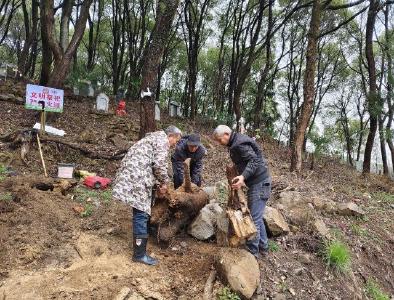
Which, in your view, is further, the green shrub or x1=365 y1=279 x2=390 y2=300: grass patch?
x1=365 y1=279 x2=390 y2=300: grass patch

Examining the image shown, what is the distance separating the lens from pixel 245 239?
4.79 meters

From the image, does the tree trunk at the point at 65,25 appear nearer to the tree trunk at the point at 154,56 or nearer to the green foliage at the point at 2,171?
the tree trunk at the point at 154,56

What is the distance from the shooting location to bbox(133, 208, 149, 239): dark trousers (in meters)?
4.61

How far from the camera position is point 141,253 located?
461 centimetres

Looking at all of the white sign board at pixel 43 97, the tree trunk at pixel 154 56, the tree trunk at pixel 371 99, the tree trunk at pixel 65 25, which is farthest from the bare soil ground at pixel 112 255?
the tree trunk at pixel 371 99

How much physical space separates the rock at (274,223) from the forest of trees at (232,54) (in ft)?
10.5

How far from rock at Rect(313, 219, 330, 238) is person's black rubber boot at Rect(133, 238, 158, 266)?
9.65 ft

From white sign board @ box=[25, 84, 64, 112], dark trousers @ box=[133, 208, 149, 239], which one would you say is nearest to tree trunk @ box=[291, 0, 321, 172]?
white sign board @ box=[25, 84, 64, 112]

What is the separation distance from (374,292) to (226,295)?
2961mm

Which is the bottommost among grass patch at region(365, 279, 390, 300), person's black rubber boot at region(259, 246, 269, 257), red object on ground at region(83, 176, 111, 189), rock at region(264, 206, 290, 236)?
grass patch at region(365, 279, 390, 300)

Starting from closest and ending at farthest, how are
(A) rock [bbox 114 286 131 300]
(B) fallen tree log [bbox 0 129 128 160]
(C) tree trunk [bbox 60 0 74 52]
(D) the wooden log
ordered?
1. (A) rock [bbox 114 286 131 300]
2. (D) the wooden log
3. (B) fallen tree log [bbox 0 129 128 160]
4. (C) tree trunk [bbox 60 0 74 52]

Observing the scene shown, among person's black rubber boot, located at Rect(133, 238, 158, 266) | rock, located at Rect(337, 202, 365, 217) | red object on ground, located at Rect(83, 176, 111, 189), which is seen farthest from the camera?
rock, located at Rect(337, 202, 365, 217)

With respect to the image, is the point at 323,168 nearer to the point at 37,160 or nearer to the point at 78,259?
the point at 37,160

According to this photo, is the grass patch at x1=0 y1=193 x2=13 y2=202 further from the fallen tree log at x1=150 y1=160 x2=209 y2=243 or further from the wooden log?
the wooden log
